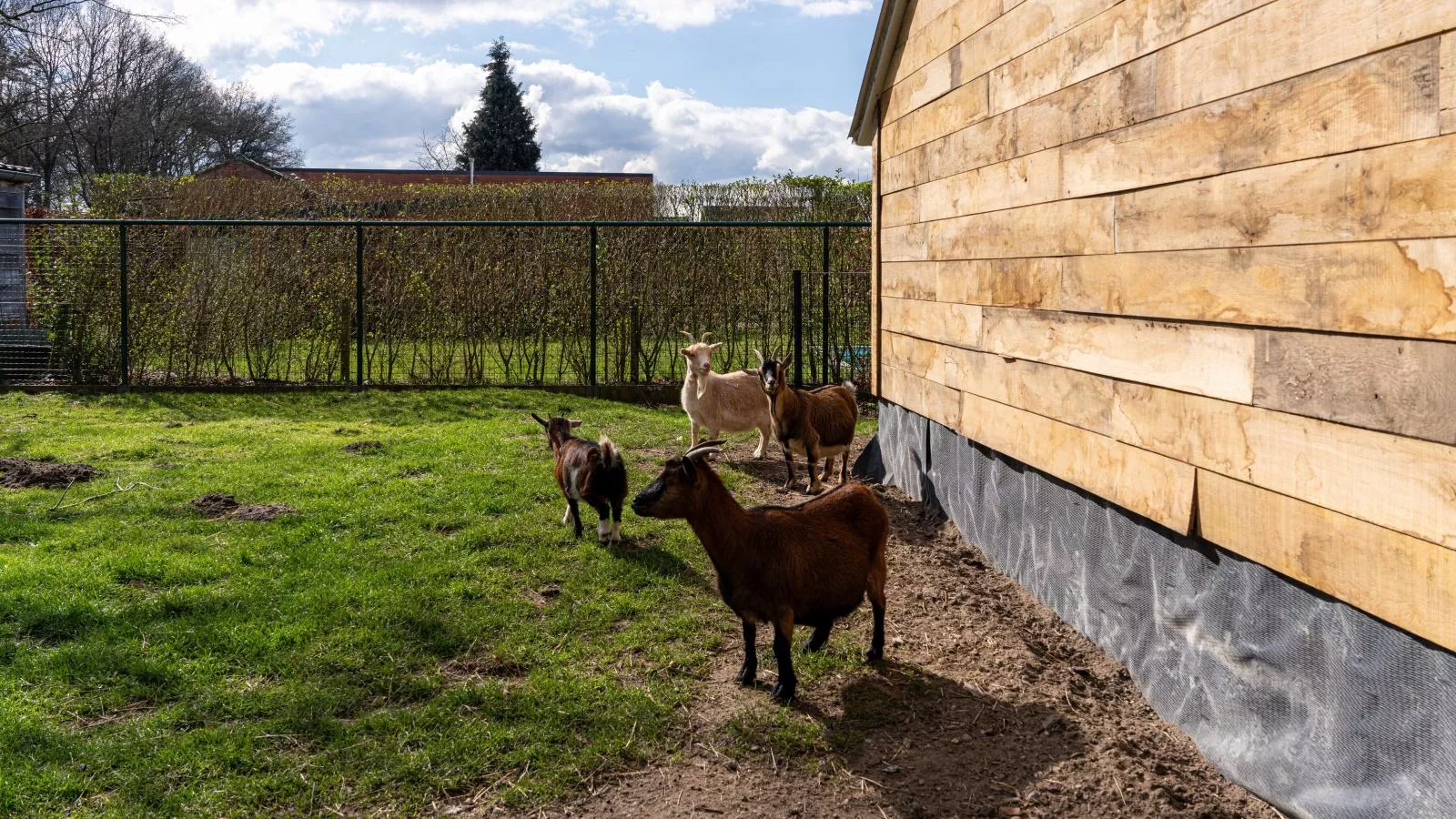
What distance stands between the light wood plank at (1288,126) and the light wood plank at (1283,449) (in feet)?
2.82

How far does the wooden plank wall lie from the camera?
2961 millimetres

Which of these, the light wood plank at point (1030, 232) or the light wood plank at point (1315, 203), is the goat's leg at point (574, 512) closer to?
the light wood plank at point (1030, 232)

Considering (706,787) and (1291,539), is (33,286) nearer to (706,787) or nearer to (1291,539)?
(706,787)

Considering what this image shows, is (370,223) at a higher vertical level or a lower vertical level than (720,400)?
higher

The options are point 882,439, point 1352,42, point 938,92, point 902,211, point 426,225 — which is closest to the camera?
point 1352,42

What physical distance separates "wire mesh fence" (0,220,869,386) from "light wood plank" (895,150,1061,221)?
23.6 ft

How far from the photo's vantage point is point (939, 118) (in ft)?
23.3

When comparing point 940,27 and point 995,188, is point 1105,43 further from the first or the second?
point 940,27

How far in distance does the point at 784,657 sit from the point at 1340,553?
216 centimetres

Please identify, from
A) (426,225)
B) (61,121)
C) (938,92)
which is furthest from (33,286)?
(61,121)

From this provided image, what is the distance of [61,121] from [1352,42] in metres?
46.6

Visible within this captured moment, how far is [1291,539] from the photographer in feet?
11.5

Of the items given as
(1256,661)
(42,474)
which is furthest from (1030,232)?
(42,474)

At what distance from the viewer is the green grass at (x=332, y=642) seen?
3.87m
